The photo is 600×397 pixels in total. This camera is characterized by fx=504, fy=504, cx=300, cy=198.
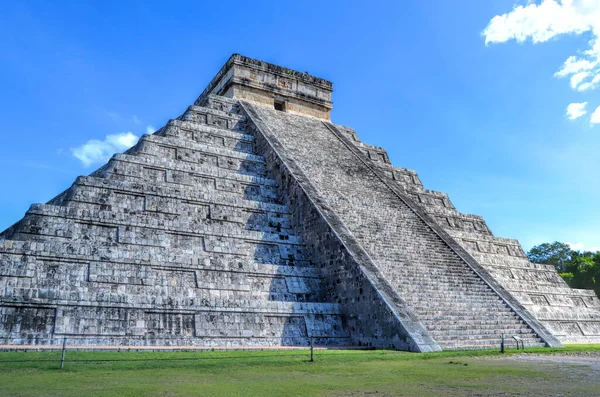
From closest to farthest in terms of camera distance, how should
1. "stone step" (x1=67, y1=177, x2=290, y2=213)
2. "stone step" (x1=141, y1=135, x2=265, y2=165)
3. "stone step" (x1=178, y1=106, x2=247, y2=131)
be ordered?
"stone step" (x1=67, y1=177, x2=290, y2=213) < "stone step" (x1=141, y1=135, x2=265, y2=165) < "stone step" (x1=178, y1=106, x2=247, y2=131)

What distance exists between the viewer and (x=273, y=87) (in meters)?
22.2

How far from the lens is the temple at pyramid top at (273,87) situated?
21.6 meters

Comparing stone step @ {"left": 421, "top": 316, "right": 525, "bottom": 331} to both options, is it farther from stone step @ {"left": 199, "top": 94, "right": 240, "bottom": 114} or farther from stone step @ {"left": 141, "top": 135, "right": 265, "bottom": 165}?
stone step @ {"left": 199, "top": 94, "right": 240, "bottom": 114}

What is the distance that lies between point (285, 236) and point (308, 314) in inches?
113

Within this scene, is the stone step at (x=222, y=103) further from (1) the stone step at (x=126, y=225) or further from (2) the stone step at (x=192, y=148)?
(1) the stone step at (x=126, y=225)

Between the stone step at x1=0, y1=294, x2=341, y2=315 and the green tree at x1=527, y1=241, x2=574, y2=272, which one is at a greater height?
the green tree at x1=527, y1=241, x2=574, y2=272

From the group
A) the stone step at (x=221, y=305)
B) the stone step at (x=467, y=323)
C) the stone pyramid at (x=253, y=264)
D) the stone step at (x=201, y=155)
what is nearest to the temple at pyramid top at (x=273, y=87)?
the stone pyramid at (x=253, y=264)

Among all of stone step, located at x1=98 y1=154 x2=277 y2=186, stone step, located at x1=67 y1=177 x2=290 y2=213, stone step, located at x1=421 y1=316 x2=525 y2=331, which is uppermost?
stone step, located at x1=98 y1=154 x2=277 y2=186

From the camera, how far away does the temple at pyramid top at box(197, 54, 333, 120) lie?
21.6 metres

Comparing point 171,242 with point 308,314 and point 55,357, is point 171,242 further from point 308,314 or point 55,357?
point 55,357

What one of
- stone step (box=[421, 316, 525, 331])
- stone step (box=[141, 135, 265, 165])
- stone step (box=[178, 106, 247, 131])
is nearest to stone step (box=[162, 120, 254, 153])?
stone step (box=[141, 135, 265, 165])

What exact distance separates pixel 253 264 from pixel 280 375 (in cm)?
508

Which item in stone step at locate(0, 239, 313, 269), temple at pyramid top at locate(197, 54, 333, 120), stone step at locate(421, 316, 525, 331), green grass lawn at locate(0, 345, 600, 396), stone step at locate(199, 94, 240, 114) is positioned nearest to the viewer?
green grass lawn at locate(0, 345, 600, 396)

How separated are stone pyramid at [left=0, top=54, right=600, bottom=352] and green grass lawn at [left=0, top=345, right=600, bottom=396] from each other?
144 cm
